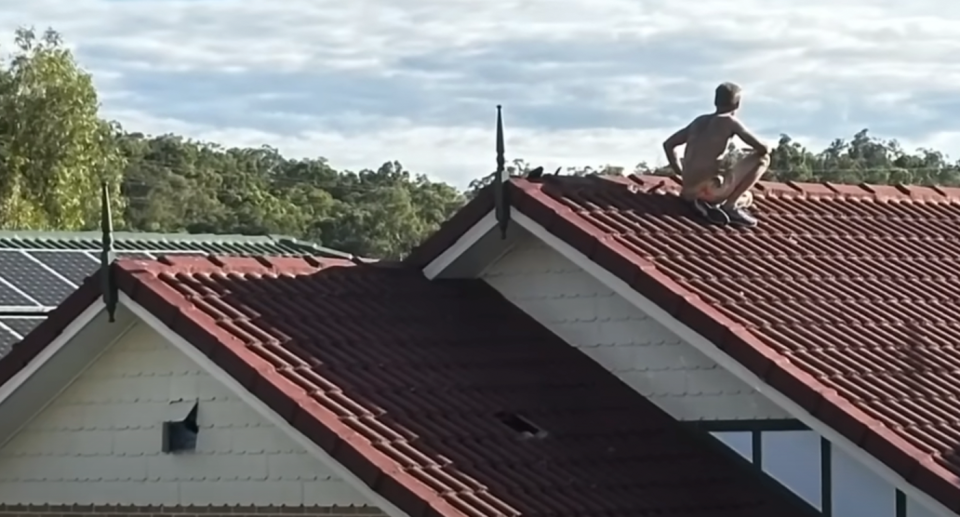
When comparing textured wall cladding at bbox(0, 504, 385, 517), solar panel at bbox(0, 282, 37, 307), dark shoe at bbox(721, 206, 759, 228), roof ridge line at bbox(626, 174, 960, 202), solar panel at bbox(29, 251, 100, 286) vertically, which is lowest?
textured wall cladding at bbox(0, 504, 385, 517)

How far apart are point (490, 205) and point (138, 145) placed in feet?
294

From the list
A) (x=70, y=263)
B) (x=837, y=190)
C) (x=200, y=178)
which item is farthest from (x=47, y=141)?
(x=200, y=178)

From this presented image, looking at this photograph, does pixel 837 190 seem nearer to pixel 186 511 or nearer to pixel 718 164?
pixel 718 164

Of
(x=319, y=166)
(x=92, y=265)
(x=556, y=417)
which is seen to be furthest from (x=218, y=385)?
(x=319, y=166)

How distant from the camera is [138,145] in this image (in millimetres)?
101562

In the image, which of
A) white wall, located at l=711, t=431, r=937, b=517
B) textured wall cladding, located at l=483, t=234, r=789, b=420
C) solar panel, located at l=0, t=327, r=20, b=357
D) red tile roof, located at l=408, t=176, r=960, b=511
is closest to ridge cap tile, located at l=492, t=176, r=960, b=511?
red tile roof, located at l=408, t=176, r=960, b=511

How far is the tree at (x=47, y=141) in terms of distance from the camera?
46938 millimetres

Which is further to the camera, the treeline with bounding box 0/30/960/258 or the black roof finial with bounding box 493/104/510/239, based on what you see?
the treeline with bounding box 0/30/960/258

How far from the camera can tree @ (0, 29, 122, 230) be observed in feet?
154

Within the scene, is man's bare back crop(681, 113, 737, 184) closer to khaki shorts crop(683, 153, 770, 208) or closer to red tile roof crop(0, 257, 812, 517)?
khaki shorts crop(683, 153, 770, 208)

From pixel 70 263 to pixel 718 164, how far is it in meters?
9.66

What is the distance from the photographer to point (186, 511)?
12.9 metres

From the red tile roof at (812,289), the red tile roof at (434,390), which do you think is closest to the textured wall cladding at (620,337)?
the red tile roof at (434,390)

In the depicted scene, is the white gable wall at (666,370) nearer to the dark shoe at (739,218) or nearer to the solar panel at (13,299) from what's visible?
the dark shoe at (739,218)
